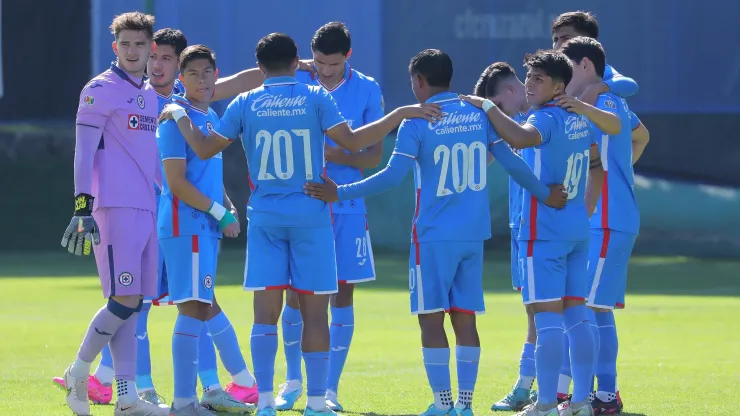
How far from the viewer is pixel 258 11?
1955 cm

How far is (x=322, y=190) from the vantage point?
21.8 feet

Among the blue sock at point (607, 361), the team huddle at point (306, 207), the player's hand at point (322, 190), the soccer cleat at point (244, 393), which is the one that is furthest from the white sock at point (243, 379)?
the blue sock at point (607, 361)

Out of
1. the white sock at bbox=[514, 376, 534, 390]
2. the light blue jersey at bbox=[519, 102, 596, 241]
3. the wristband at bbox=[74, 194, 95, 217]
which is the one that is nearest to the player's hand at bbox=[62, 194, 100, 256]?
the wristband at bbox=[74, 194, 95, 217]

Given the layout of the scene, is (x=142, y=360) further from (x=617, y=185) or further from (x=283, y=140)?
(x=617, y=185)

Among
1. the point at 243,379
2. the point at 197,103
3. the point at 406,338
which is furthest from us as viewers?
the point at 406,338

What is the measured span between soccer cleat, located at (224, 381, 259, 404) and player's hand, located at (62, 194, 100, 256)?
142 cm

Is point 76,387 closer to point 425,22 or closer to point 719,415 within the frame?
point 719,415

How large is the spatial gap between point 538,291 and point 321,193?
1.23 m

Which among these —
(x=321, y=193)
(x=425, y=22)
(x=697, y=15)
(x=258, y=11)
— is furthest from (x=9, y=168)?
(x=321, y=193)

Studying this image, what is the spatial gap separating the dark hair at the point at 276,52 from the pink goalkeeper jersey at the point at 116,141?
0.71m

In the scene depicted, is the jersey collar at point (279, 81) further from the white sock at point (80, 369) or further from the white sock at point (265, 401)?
the white sock at point (80, 369)

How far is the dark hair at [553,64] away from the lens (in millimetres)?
6715

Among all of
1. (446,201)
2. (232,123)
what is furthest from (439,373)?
(232,123)

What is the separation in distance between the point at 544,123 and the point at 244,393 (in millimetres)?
2365
